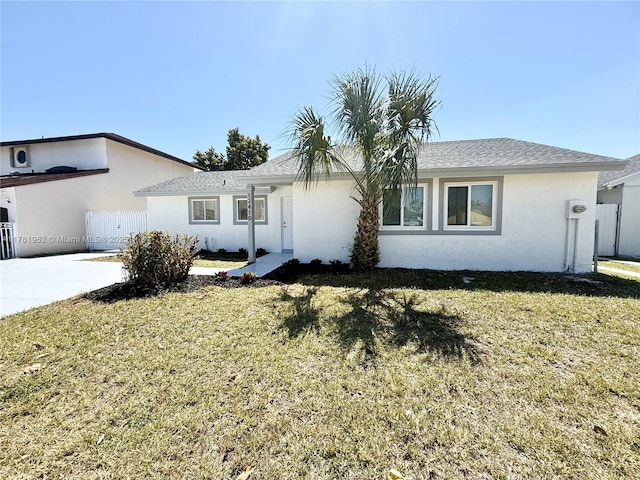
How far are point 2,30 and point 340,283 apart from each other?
629 inches

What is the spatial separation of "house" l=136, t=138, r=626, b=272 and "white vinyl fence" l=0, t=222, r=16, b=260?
11847mm

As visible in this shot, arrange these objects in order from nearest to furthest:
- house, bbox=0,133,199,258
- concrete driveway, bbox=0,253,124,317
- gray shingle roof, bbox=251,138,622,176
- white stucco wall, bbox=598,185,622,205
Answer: concrete driveway, bbox=0,253,124,317 < gray shingle roof, bbox=251,138,622,176 < white stucco wall, bbox=598,185,622,205 < house, bbox=0,133,199,258

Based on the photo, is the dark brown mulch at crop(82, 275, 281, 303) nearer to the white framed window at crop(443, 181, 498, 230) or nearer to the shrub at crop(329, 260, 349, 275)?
the shrub at crop(329, 260, 349, 275)

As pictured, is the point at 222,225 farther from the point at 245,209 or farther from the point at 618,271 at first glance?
the point at 618,271

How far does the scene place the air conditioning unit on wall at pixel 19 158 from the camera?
18.5m

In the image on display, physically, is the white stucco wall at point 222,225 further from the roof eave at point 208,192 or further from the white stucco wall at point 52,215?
the white stucco wall at point 52,215

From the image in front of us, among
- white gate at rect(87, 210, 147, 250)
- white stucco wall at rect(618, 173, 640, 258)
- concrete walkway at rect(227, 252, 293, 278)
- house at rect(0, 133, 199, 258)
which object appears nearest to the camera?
concrete walkway at rect(227, 252, 293, 278)

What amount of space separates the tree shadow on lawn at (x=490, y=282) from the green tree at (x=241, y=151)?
27874 mm

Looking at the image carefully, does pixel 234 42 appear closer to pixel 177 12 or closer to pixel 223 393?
pixel 177 12

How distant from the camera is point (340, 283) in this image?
7449 mm

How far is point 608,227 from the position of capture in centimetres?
1265

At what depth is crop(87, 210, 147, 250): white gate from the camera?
15.2 meters

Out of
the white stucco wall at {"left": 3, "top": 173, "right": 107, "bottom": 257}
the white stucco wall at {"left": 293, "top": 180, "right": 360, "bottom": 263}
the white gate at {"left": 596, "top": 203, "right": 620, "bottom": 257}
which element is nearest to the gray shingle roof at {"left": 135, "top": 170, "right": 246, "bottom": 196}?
the white stucco wall at {"left": 3, "top": 173, "right": 107, "bottom": 257}

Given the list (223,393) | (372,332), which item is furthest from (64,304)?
(372,332)
